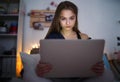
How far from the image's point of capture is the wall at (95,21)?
3.04 meters

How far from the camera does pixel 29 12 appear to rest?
3.11 m

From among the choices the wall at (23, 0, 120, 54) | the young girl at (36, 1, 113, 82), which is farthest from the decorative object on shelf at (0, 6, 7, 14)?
the young girl at (36, 1, 113, 82)

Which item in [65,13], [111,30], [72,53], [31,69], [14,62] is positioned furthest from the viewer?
[111,30]

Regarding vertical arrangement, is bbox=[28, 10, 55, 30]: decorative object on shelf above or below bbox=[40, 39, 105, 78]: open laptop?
above

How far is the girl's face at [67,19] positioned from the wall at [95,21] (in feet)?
5.50

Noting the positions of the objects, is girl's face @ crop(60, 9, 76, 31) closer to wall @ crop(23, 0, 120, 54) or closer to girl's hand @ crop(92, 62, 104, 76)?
girl's hand @ crop(92, 62, 104, 76)

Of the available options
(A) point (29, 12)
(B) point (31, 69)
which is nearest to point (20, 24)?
(A) point (29, 12)

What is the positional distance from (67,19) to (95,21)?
1.77m

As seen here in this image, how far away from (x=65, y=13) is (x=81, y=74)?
50 cm

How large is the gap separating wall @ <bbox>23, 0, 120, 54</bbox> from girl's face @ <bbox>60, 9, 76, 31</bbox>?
5.50 feet

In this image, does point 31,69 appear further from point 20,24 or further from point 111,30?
point 111,30

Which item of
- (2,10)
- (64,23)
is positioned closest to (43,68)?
(64,23)

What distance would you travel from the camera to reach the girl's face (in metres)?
1.37

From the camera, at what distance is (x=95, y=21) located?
10.1 feet
